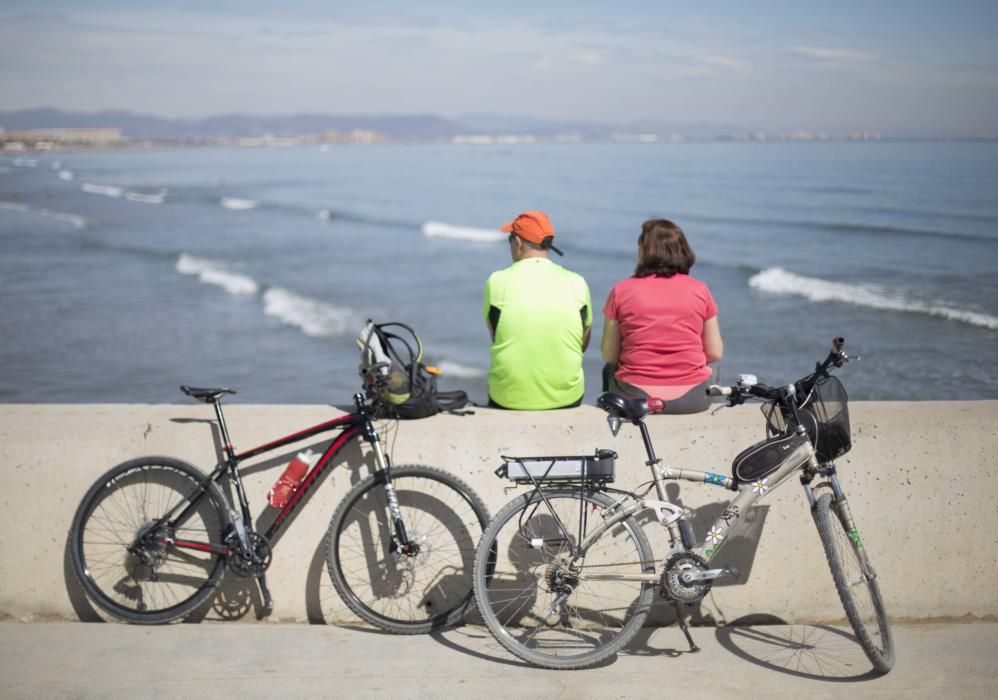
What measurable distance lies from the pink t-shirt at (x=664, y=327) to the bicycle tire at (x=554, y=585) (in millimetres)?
1054

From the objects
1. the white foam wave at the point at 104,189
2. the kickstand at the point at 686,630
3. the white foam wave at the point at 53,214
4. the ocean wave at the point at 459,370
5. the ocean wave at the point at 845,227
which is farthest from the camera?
the white foam wave at the point at 104,189

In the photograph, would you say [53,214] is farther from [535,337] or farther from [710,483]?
[710,483]

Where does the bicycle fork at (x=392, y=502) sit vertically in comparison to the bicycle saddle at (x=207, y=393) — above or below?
below

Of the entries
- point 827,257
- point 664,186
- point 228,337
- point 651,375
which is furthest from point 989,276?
point 664,186

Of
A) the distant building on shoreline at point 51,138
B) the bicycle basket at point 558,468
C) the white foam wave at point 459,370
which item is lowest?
the white foam wave at point 459,370

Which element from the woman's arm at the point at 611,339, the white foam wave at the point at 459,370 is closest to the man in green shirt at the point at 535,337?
the woman's arm at the point at 611,339

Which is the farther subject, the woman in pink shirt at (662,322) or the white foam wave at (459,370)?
the white foam wave at (459,370)

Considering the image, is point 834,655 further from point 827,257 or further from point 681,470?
point 827,257

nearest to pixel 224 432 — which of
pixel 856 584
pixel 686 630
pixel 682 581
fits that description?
pixel 682 581

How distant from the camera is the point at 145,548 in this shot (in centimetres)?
454

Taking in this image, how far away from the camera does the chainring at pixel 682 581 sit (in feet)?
13.5

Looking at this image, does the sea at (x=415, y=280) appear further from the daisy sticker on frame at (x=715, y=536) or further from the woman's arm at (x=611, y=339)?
the daisy sticker on frame at (x=715, y=536)

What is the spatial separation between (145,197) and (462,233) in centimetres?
2392

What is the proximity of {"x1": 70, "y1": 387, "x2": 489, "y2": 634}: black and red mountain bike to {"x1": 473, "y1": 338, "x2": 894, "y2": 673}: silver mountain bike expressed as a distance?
1.28 feet
